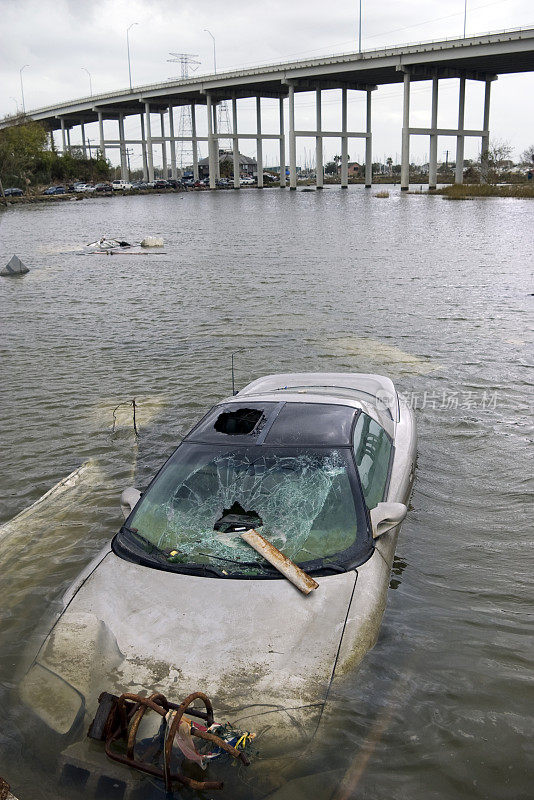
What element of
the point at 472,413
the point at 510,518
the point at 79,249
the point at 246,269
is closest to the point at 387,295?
the point at 246,269

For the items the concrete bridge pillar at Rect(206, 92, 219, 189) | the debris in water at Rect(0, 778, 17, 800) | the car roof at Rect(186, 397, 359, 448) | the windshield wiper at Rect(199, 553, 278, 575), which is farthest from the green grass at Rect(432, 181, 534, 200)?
the debris in water at Rect(0, 778, 17, 800)

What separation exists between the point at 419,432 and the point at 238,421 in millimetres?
4117

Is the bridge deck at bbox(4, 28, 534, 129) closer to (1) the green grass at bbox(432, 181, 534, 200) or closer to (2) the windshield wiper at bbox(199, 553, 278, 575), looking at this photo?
(1) the green grass at bbox(432, 181, 534, 200)

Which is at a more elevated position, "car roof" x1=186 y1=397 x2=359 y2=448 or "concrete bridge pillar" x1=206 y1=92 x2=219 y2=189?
"concrete bridge pillar" x1=206 y1=92 x2=219 y2=189

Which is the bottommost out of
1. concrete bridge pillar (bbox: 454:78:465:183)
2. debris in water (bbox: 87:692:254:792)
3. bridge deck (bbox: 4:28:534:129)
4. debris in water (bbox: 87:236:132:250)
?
debris in water (bbox: 87:692:254:792)

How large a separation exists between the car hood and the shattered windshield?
0.24m

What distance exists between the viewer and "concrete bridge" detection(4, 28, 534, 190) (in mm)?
73062

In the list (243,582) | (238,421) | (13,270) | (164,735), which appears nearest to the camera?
(164,735)

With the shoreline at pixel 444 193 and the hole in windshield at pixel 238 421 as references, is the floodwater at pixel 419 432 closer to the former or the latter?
the hole in windshield at pixel 238 421

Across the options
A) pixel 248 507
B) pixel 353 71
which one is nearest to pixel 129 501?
pixel 248 507

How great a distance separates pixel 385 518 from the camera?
15.2 feet

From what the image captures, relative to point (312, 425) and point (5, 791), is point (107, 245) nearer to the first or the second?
point (312, 425)

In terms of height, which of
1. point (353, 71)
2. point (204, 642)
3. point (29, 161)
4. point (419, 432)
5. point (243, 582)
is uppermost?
point (353, 71)

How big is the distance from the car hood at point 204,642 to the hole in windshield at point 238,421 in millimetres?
1470
